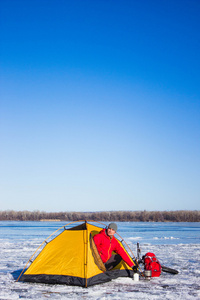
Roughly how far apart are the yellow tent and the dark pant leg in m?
0.12

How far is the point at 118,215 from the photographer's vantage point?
170 ft

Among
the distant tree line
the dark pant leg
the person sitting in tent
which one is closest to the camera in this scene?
the person sitting in tent

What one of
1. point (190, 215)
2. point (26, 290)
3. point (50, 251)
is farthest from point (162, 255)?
point (190, 215)

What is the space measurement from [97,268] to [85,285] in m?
0.49

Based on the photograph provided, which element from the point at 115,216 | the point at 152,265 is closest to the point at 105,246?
the point at 152,265

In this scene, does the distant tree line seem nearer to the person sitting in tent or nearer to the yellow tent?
the person sitting in tent

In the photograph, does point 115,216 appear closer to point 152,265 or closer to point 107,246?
point 152,265

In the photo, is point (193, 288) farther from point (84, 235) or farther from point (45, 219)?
point (45, 219)

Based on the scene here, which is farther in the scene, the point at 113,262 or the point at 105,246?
the point at 113,262

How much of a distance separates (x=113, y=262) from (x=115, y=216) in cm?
4494

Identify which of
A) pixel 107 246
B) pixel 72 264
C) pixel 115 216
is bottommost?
pixel 72 264

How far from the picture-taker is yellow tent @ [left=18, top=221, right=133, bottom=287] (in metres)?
6.71

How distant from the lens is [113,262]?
24.9 ft

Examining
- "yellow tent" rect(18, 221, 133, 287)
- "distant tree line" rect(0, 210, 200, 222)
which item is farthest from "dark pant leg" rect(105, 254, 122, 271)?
"distant tree line" rect(0, 210, 200, 222)
